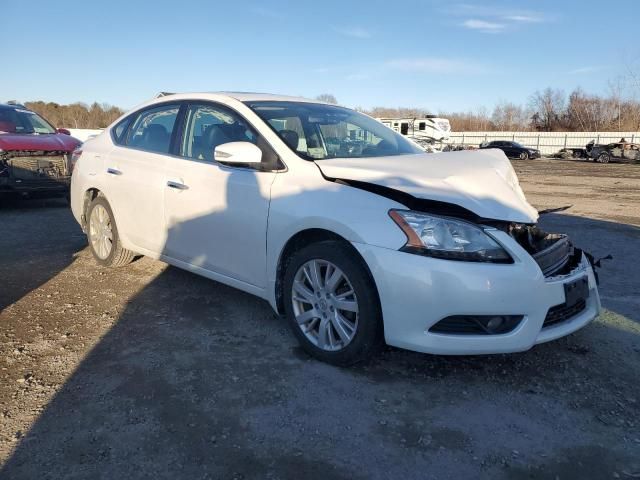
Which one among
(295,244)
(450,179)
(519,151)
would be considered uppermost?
(519,151)

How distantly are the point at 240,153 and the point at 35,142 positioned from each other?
21.5 feet

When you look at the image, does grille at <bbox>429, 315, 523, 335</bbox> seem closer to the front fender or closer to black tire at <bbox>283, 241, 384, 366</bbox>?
black tire at <bbox>283, 241, 384, 366</bbox>

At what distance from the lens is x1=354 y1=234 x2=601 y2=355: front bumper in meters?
2.68

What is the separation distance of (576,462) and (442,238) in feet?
4.00

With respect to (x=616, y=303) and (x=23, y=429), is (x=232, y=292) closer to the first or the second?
(x=23, y=429)

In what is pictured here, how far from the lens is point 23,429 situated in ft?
8.14

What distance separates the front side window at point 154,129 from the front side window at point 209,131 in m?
0.24

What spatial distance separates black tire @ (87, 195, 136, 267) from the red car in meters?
3.81

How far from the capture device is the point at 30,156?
8219mm

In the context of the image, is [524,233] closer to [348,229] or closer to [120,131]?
[348,229]

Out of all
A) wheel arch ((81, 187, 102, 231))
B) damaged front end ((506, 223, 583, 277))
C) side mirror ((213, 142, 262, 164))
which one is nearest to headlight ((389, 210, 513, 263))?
damaged front end ((506, 223, 583, 277))

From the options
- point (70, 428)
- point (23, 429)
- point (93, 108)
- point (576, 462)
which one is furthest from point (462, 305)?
point (93, 108)

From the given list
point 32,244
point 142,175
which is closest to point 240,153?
point 142,175

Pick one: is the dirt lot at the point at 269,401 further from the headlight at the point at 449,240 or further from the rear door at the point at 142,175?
the headlight at the point at 449,240
